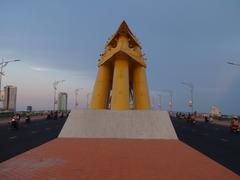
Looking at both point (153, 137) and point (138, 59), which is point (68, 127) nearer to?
point (153, 137)

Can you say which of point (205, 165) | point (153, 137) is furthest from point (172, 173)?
point (153, 137)

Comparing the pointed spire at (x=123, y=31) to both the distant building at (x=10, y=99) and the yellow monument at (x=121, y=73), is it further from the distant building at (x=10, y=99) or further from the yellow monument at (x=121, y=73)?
the distant building at (x=10, y=99)

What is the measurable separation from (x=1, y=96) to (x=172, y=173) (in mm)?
57198

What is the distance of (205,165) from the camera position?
11.0 metres

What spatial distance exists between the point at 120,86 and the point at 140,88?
9.23 feet

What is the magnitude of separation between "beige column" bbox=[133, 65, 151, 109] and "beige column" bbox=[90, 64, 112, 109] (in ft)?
8.49

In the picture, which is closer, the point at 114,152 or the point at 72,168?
the point at 72,168

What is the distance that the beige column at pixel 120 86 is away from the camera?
24627mm

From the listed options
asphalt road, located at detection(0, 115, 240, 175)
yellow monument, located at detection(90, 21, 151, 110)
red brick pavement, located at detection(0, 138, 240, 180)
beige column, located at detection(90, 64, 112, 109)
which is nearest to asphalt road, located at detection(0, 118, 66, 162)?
asphalt road, located at detection(0, 115, 240, 175)

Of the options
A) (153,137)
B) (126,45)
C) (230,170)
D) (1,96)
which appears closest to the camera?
(230,170)

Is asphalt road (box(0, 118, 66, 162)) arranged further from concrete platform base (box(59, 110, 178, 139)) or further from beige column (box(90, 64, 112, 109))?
beige column (box(90, 64, 112, 109))

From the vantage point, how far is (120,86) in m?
25.0

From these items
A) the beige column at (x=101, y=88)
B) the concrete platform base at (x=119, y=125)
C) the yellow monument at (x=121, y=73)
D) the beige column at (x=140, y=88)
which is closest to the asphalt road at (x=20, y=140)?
the concrete platform base at (x=119, y=125)

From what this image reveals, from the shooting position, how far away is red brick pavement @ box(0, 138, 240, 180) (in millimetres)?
8938
